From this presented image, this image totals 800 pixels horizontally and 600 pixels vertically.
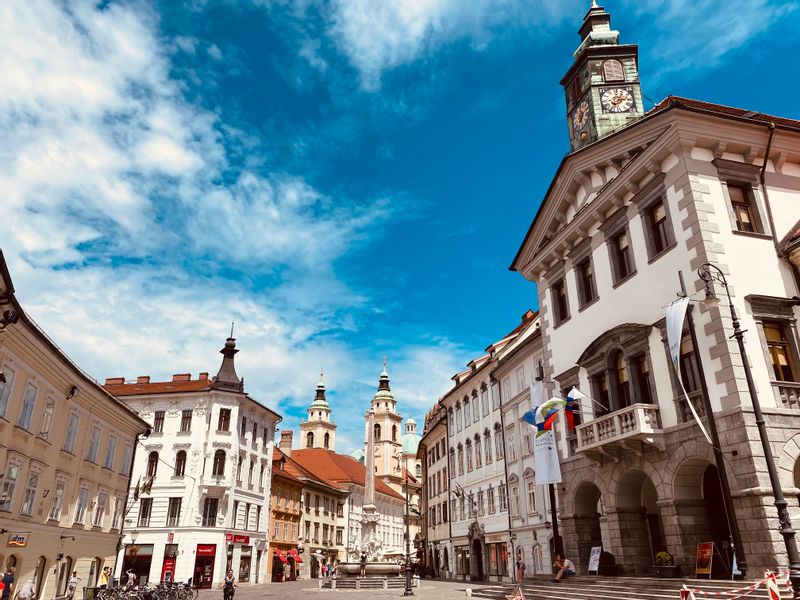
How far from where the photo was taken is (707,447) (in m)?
18.2

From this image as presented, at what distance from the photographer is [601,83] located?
27.9 metres

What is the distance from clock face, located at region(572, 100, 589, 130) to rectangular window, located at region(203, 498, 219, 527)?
40900mm

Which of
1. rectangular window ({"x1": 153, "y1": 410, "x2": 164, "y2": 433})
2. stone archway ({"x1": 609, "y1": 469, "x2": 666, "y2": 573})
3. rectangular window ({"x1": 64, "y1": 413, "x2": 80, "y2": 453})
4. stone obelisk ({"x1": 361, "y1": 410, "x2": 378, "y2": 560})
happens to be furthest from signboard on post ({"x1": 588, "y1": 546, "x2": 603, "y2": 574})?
rectangular window ({"x1": 153, "y1": 410, "x2": 164, "y2": 433})

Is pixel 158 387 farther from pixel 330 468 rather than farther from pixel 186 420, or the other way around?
pixel 330 468

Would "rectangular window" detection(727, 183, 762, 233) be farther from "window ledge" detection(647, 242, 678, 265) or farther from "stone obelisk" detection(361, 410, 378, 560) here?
"stone obelisk" detection(361, 410, 378, 560)

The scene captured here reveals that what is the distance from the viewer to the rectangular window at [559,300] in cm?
2823

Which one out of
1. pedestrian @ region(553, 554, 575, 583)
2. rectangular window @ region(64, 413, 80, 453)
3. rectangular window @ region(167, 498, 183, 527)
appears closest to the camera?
pedestrian @ region(553, 554, 575, 583)

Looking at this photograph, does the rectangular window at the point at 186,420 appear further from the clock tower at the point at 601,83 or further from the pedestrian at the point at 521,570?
the clock tower at the point at 601,83

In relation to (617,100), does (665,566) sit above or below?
below

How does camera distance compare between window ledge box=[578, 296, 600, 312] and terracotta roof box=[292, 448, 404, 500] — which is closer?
window ledge box=[578, 296, 600, 312]

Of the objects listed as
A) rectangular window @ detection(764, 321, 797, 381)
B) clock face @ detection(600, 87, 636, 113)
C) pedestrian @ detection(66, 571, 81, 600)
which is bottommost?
pedestrian @ detection(66, 571, 81, 600)

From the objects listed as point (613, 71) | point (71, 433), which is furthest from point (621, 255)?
point (71, 433)

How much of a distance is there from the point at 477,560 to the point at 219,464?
22.7m

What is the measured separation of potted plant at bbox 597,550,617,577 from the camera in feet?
71.7
